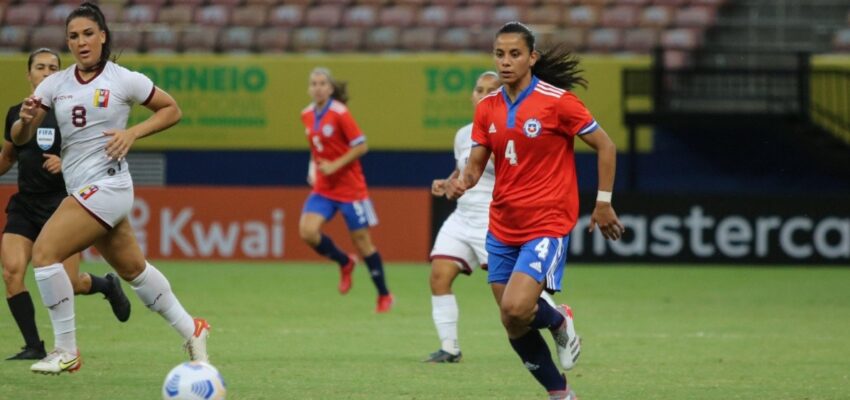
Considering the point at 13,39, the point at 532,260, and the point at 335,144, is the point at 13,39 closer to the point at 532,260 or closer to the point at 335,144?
the point at 335,144

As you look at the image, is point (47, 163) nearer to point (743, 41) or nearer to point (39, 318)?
point (39, 318)

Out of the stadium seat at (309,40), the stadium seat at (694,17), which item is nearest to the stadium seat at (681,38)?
the stadium seat at (694,17)

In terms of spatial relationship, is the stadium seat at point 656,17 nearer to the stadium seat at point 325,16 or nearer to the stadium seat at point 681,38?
the stadium seat at point 681,38

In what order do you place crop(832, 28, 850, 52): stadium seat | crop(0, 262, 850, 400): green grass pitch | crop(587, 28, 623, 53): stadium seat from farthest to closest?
crop(587, 28, 623, 53): stadium seat, crop(832, 28, 850, 52): stadium seat, crop(0, 262, 850, 400): green grass pitch

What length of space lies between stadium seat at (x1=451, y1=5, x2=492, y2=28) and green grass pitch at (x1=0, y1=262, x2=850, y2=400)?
6.41 metres

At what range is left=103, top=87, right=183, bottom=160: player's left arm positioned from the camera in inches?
314

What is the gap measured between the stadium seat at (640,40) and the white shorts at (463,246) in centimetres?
1316

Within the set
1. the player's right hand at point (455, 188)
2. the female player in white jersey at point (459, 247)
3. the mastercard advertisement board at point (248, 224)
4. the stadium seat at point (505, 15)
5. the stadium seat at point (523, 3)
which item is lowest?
the mastercard advertisement board at point (248, 224)

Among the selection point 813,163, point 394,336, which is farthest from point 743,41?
point 394,336

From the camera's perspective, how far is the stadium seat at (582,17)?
23.3 metres

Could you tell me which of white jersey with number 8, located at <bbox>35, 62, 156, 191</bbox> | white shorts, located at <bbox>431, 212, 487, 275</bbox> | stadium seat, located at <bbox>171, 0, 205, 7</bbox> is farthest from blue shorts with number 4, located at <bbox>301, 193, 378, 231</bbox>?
stadium seat, located at <bbox>171, 0, 205, 7</bbox>

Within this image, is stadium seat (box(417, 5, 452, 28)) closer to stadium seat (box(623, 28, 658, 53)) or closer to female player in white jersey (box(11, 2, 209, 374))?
stadium seat (box(623, 28, 658, 53))

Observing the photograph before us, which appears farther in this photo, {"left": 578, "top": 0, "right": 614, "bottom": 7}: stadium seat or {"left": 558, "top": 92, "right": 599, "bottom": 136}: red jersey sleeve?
{"left": 578, "top": 0, "right": 614, "bottom": 7}: stadium seat

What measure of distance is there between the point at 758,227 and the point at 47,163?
40.0 ft
